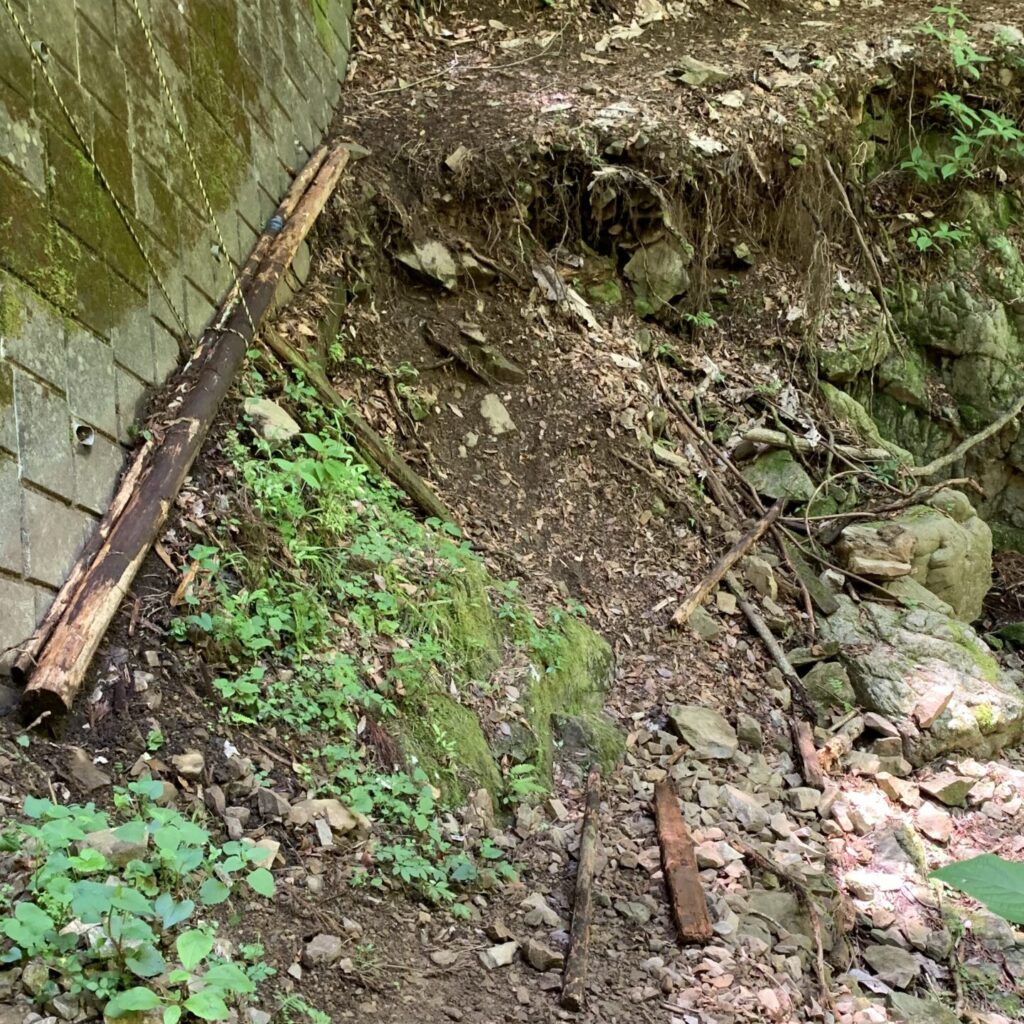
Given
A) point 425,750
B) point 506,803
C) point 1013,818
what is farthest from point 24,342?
point 1013,818

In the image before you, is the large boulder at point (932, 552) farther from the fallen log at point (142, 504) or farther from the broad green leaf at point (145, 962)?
the broad green leaf at point (145, 962)

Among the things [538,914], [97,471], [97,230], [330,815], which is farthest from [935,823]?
[97,230]

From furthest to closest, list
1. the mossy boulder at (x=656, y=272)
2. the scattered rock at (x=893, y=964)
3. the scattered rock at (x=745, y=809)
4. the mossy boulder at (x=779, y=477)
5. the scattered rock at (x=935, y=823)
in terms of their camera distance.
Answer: the mossy boulder at (x=656, y=272) < the mossy boulder at (x=779, y=477) < the scattered rock at (x=935, y=823) < the scattered rock at (x=745, y=809) < the scattered rock at (x=893, y=964)

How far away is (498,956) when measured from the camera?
2.68 m

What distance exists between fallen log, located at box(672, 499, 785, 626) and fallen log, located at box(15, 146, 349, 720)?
3.02 m

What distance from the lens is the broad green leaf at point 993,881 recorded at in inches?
33.5

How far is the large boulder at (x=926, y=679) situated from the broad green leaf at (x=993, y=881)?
4439 millimetres

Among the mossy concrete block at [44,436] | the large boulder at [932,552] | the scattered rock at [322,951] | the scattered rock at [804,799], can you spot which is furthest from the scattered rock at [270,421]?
the large boulder at [932,552]

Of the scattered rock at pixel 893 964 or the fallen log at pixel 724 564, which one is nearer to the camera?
the scattered rock at pixel 893 964

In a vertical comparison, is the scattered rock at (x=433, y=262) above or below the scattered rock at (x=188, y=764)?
above

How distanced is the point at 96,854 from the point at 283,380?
284 cm

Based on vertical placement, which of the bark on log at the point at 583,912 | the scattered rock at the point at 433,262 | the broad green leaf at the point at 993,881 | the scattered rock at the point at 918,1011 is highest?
the scattered rock at the point at 433,262

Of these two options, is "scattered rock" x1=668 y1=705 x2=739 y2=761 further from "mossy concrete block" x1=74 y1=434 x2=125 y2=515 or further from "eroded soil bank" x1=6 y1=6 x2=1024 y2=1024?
"mossy concrete block" x1=74 y1=434 x2=125 y2=515

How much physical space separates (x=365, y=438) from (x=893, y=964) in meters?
3.44
